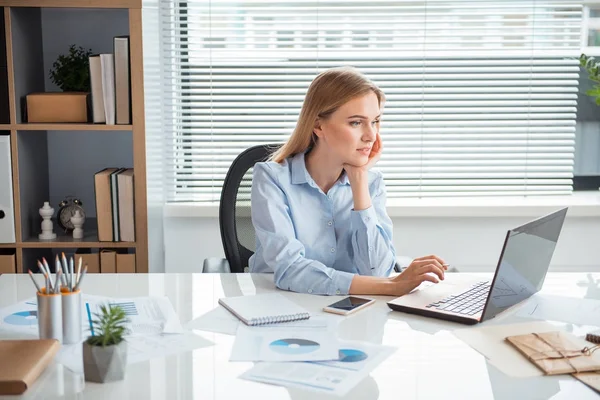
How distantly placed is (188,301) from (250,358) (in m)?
0.42

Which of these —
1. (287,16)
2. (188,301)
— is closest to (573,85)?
(287,16)

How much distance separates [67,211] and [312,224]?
1261mm

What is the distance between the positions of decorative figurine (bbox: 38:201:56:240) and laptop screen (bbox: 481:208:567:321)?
186cm

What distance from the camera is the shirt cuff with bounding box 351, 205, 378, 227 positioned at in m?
2.03

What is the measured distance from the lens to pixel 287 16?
125 inches

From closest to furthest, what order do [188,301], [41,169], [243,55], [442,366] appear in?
1. [442,366]
2. [188,301]
3. [41,169]
4. [243,55]

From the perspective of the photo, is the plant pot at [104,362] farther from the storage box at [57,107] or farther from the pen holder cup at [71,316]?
the storage box at [57,107]

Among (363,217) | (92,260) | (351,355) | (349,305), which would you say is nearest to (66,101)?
(92,260)

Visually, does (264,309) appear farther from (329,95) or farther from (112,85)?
(112,85)

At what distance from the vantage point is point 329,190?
211 cm

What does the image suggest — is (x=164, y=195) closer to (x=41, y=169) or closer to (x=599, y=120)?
(x=41, y=169)

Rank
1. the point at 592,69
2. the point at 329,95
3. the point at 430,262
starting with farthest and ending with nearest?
the point at 592,69
the point at 329,95
the point at 430,262

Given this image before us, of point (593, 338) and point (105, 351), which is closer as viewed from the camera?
point (105, 351)

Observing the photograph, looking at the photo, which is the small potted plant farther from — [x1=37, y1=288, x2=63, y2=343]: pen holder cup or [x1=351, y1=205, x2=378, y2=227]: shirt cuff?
[x1=351, y1=205, x2=378, y2=227]: shirt cuff
